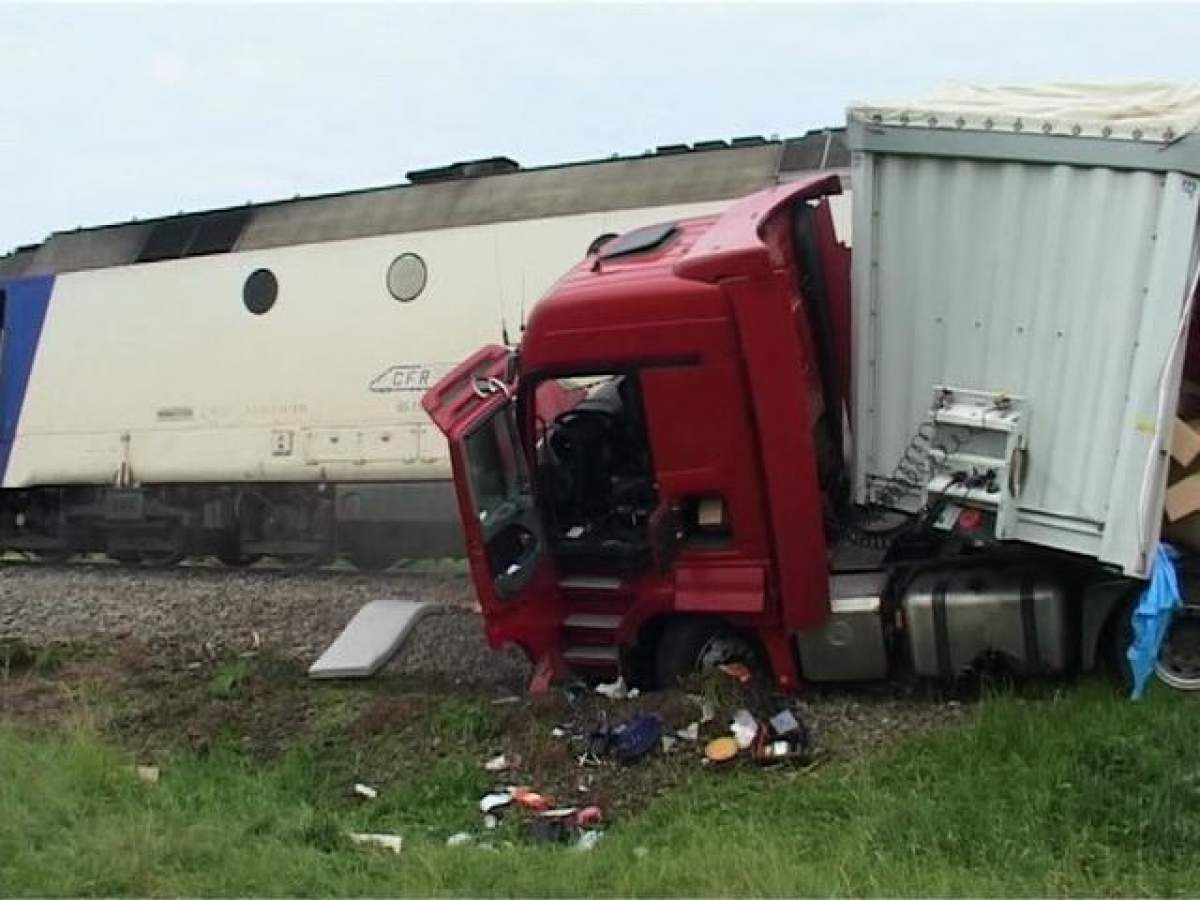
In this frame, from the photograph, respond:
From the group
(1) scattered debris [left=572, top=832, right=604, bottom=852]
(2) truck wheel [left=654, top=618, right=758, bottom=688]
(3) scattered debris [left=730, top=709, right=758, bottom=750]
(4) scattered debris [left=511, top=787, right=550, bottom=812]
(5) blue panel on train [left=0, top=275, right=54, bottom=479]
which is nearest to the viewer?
(1) scattered debris [left=572, top=832, right=604, bottom=852]

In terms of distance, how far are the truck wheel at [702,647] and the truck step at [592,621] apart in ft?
0.97

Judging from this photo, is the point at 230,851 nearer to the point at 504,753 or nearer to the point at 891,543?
the point at 504,753

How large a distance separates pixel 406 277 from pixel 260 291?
5.70 feet

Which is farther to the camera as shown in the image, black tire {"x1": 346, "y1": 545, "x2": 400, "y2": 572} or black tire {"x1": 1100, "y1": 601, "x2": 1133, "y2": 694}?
black tire {"x1": 346, "y1": 545, "x2": 400, "y2": 572}

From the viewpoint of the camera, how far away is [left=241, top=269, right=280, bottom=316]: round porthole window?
1295 cm

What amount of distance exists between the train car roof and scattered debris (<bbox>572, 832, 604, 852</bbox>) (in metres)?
6.52

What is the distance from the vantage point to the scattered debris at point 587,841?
5012 millimetres

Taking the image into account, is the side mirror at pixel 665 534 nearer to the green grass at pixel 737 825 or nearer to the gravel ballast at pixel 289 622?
the gravel ballast at pixel 289 622

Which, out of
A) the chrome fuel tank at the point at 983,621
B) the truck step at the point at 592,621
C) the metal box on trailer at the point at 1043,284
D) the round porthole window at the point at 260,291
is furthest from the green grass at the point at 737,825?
the round porthole window at the point at 260,291

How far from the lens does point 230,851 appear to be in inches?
189

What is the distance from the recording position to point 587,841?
5215 mm

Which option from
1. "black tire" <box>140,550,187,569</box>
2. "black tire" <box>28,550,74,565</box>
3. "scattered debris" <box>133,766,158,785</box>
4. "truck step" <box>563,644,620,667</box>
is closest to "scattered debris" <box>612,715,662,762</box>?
"truck step" <box>563,644,620,667</box>

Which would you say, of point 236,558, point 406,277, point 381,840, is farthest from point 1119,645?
point 236,558

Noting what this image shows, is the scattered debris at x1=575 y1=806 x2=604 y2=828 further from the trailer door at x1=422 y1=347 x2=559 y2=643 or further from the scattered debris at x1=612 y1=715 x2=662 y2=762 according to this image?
the trailer door at x1=422 y1=347 x2=559 y2=643
